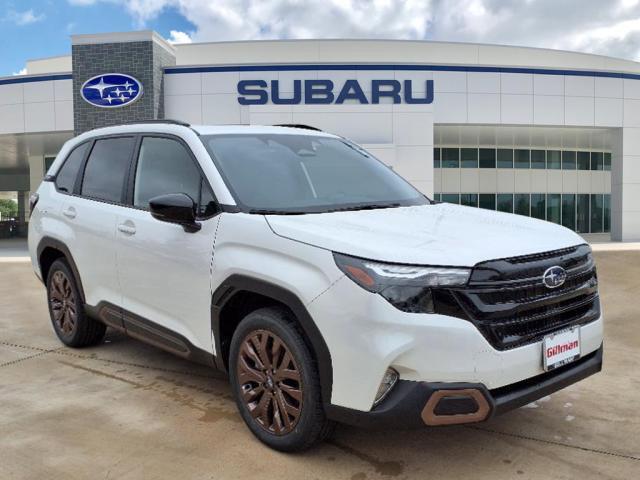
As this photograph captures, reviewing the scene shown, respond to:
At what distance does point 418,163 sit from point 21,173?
34.4 metres

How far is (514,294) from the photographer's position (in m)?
2.72

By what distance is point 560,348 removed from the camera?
2.94m

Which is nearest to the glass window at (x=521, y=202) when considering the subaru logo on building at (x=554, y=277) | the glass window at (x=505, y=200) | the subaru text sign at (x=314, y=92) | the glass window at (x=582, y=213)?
the glass window at (x=505, y=200)

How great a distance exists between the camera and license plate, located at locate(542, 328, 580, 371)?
9.35ft

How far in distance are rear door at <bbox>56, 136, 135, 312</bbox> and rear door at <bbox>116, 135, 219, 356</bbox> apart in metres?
0.16

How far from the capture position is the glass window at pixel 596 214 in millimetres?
29016

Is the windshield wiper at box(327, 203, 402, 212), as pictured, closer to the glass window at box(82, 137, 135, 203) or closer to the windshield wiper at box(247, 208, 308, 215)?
the windshield wiper at box(247, 208, 308, 215)

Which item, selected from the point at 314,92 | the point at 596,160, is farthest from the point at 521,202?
the point at 314,92

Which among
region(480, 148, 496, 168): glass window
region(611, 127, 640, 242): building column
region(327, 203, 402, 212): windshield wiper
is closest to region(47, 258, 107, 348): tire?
region(327, 203, 402, 212): windshield wiper

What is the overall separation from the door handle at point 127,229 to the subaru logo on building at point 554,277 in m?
2.67

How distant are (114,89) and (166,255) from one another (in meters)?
17.9

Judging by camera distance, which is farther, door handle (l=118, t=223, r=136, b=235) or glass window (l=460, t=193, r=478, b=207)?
glass window (l=460, t=193, r=478, b=207)

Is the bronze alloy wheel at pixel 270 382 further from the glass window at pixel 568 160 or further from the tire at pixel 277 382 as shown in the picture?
the glass window at pixel 568 160

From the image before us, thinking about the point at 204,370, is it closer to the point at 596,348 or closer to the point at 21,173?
the point at 596,348
